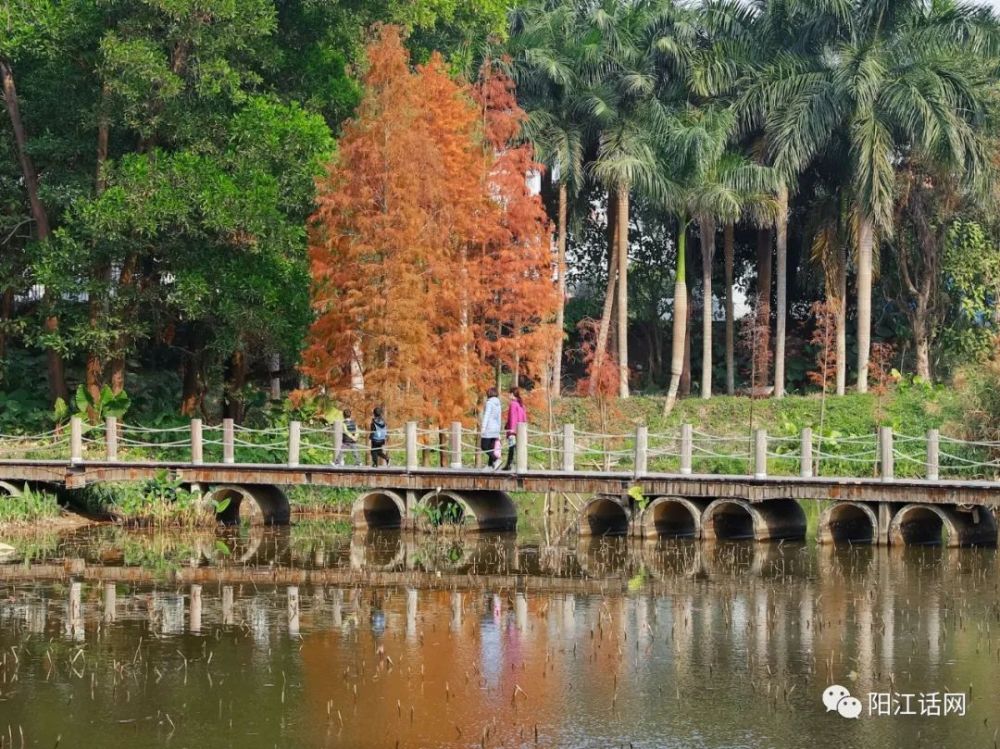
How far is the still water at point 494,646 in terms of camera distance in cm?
1405

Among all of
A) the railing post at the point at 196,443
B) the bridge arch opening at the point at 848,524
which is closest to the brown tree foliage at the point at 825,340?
the bridge arch opening at the point at 848,524

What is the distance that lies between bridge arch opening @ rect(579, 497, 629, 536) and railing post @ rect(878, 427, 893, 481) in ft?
15.9

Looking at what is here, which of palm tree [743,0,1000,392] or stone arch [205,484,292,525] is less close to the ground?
palm tree [743,0,1000,392]

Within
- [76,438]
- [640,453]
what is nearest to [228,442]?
[76,438]

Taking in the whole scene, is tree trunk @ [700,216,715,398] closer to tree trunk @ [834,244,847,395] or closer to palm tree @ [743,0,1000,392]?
palm tree @ [743,0,1000,392]

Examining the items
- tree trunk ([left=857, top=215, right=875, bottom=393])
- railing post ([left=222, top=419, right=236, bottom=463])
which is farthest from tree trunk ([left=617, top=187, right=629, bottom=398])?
railing post ([left=222, top=419, right=236, bottom=463])

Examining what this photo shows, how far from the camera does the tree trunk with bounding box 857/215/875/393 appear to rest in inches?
1729

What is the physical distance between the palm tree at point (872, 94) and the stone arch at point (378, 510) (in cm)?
1781

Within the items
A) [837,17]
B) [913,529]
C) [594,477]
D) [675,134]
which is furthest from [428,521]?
[837,17]

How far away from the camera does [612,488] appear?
27.7 m

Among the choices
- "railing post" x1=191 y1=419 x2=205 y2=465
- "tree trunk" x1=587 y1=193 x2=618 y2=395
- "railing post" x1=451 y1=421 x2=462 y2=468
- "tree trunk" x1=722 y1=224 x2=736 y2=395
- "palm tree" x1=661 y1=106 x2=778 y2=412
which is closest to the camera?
"railing post" x1=451 y1=421 x2=462 y2=468

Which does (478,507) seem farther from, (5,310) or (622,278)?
(622,278)

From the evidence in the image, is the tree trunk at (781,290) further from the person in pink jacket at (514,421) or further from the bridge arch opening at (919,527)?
the bridge arch opening at (919,527)

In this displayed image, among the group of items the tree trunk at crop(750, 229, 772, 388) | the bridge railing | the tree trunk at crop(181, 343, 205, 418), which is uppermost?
the tree trunk at crop(750, 229, 772, 388)
